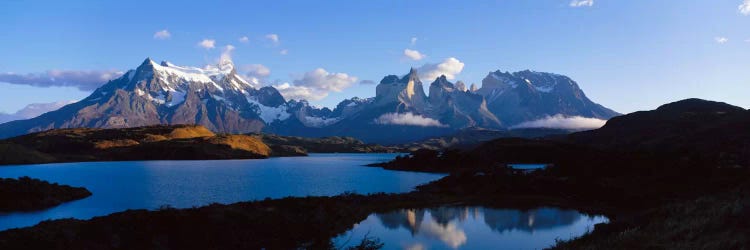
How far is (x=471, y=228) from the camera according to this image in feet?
184

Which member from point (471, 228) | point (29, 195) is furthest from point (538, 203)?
point (29, 195)

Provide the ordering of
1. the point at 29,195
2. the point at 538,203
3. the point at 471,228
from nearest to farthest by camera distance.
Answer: the point at 471,228 < the point at 29,195 < the point at 538,203

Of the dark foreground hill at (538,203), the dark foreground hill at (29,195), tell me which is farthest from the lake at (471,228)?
the dark foreground hill at (29,195)

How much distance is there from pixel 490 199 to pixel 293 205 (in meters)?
33.9

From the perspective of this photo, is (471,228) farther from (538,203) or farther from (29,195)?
(29,195)

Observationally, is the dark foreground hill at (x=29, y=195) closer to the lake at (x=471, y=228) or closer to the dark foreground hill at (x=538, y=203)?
the dark foreground hill at (x=538, y=203)

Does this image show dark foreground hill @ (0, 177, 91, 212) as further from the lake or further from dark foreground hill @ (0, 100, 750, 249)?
the lake

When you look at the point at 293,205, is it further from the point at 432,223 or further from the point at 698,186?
the point at 698,186

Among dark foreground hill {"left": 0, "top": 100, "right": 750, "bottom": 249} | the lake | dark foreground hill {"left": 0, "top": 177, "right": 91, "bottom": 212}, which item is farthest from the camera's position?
dark foreground hill {"left": 0, "top": 177, "right": 91, "bottom": 212}

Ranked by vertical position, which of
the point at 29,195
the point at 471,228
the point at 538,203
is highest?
the point at 29,195

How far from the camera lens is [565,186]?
84.4 metres

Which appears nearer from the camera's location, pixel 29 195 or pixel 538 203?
pixel 29 195

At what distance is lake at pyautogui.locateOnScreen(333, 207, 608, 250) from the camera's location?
47.9 meters

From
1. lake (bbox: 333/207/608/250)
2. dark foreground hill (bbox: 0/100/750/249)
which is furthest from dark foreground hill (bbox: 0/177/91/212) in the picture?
lake (bbox: 333/207/608/250)
